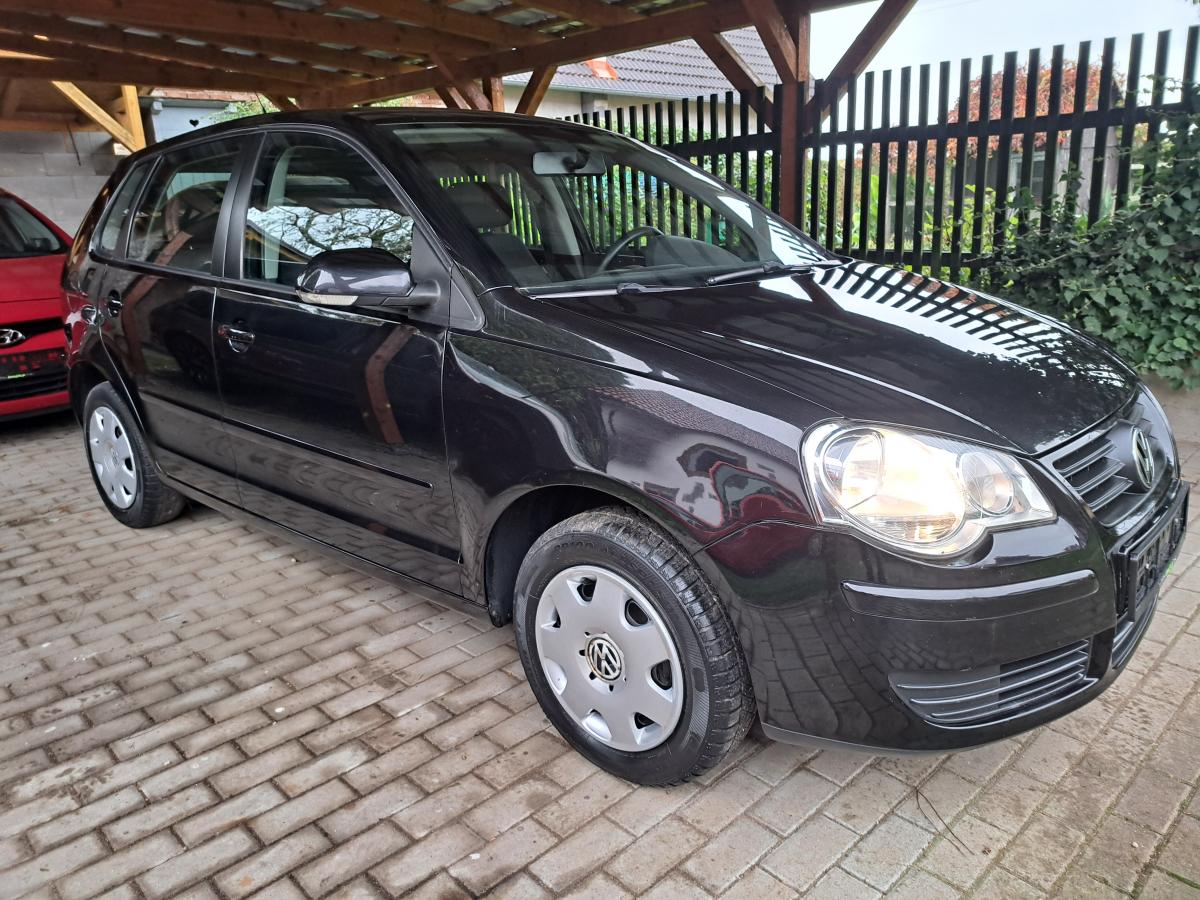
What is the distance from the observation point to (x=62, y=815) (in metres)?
2.36

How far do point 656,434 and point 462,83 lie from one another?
279 inches

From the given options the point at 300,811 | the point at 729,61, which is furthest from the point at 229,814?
the point at 729,61

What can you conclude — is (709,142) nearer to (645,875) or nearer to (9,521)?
(9,521)

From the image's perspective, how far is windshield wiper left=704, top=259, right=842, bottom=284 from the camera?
2848 mm

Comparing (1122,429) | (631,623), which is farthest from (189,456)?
(1122,429)

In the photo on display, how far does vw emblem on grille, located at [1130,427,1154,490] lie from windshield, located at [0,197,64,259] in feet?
22.6

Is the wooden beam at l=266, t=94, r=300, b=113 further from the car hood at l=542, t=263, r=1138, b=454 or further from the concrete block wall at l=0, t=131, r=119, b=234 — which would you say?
the car hood at l=542, t=263, r=1138, b=454

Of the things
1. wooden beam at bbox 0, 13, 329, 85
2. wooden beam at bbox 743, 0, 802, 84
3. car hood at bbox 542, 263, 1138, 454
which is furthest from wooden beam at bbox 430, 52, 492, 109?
car hood at bbox 542, 263, 1138, 454

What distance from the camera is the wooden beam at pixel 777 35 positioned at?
582 cm

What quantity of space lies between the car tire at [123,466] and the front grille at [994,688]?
3.45 metres

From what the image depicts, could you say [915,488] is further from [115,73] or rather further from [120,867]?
[115,73]

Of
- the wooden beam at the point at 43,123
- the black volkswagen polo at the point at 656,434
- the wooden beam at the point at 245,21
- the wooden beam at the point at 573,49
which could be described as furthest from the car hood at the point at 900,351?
the wooden beam at the point at 43,123

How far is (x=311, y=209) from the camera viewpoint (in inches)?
120

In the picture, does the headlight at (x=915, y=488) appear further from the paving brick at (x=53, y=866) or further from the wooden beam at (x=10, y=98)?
the wooden beam at (x=10, y=98)
